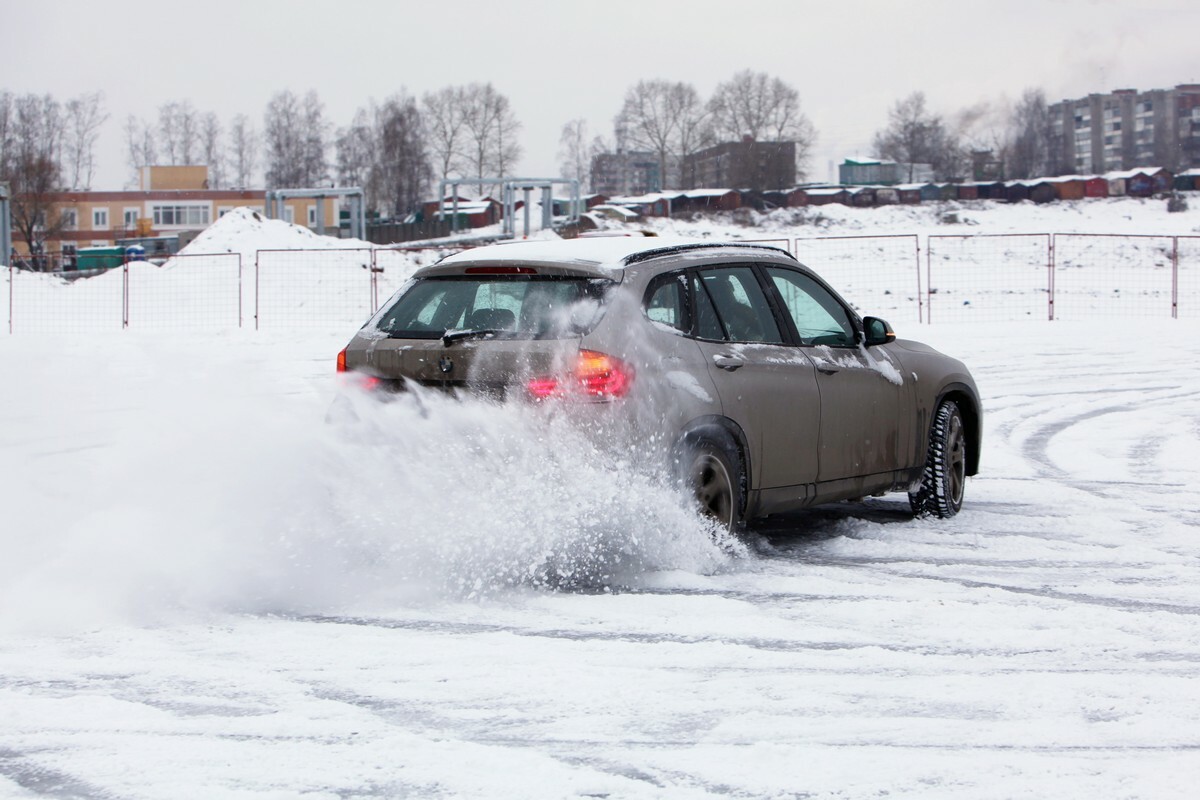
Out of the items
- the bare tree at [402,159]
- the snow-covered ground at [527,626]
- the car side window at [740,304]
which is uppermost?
the bare tree at [402,159]

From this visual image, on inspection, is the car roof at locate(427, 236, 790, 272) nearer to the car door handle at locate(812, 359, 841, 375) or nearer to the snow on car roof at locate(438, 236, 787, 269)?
the snow on car roof at locate(438, 236, 787, 269)

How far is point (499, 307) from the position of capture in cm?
649

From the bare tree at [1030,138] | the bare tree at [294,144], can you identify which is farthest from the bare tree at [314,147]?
the bare tree at [1030,138]

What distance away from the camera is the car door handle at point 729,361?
6.78 metres

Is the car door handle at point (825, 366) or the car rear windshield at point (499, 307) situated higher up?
the car rear windshield at point (499, 307)

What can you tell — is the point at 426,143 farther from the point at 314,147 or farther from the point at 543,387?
the point at 543,387

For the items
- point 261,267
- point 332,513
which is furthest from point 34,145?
point 332,513

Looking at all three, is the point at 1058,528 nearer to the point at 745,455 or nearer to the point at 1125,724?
the point at 745,455

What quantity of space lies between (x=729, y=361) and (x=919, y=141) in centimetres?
11791

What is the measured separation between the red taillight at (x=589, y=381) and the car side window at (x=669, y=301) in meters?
0.49

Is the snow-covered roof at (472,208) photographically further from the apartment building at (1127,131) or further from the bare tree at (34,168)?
the apartment building at (1127,131)

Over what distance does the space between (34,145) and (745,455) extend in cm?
11063

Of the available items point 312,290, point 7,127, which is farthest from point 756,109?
point 312,290

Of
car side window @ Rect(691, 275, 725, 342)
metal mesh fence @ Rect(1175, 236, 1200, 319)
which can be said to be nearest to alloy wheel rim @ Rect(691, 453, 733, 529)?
car side window @ Rect(691, 275, 725, 342)
